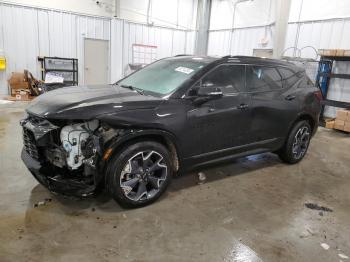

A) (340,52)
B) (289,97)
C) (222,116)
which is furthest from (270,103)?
(340,52)

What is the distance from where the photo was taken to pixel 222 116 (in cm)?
316

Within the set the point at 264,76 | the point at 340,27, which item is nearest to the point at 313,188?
the point at 264,76

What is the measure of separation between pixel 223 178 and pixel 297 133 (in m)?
1.39

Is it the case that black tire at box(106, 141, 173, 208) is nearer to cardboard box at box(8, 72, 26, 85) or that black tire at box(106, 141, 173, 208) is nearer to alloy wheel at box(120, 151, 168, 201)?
alloy wheel at box(120, 151, 168, 201)

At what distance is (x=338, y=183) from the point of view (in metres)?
3.84

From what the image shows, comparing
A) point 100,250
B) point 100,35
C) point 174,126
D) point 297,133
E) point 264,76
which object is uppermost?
point 100,35

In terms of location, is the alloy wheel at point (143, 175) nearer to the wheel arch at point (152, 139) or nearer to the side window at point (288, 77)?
the wheel arch at point (152, 139)

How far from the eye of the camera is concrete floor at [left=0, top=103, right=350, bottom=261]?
7.30ft

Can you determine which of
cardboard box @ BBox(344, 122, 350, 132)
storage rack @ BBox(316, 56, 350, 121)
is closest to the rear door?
cardboard box @ BBox(344, 122, 350, 132)

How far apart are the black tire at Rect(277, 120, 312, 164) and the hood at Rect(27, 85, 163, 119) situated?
2.30m

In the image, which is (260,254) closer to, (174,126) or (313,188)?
(174,126)

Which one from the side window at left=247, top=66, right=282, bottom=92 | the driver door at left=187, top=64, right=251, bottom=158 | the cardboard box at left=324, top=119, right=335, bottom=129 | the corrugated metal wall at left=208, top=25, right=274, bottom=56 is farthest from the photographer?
the corrugated metal wall at left=208, top=25, right=274, bottom=56

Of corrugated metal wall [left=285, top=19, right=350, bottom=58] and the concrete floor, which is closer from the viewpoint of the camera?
the concrete floor

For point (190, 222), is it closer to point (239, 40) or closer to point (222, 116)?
point (222, 116)
